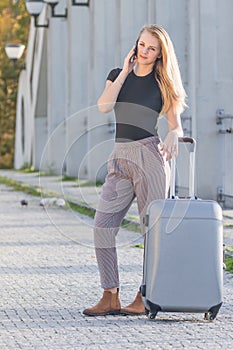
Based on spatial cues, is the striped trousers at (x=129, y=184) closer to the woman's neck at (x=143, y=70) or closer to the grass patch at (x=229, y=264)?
the woman's neck at (x=143, y=70)

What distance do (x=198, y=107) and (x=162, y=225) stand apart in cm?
1065

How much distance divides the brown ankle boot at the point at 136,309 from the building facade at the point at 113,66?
3.26ft

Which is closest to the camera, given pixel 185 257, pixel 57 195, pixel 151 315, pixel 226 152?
pixel 185 257

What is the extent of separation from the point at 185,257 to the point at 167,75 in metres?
1.19

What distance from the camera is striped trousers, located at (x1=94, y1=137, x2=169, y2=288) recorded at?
761cm

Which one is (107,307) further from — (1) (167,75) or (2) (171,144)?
(1) (167,75)

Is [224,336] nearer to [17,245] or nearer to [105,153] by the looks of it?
[17,245]

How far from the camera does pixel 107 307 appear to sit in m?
7.66

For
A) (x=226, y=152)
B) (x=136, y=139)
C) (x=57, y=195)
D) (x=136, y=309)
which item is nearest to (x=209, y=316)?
(x=136, y=309)

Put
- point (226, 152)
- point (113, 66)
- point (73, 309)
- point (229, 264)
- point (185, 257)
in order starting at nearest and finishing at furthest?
point (185, 257)
point (73, 309)
point (229, 264)
point (226, 152)
point (113, 66)

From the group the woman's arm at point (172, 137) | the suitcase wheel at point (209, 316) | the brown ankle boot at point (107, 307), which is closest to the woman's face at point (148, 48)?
the woman's arm at point (172, 137)

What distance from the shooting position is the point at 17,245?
1275 centimetres

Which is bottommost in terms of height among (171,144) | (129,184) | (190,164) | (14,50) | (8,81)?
(8,81)

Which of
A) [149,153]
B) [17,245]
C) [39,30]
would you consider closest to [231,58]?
[17,245]
